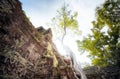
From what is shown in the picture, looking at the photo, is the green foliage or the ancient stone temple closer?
the ancient stone temple

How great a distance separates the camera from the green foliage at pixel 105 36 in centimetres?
2904

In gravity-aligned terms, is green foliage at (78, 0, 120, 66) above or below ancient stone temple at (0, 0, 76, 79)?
above

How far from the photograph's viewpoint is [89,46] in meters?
31.8

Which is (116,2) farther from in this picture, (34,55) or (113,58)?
(34,55)

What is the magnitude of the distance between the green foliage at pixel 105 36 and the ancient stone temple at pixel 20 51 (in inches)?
689

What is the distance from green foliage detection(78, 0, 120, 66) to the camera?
29.0m

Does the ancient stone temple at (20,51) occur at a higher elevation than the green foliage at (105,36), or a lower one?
lower

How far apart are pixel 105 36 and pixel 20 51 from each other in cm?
2205

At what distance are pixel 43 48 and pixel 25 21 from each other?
2.36 metres

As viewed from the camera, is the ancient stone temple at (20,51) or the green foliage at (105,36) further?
the green foliage at (105,36)

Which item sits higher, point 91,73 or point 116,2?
point 116,2

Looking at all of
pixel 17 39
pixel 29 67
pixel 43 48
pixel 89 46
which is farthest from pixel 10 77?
pixel 89 46

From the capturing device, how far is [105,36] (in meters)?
30.0

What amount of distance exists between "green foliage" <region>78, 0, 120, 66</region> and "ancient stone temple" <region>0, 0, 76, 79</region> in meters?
17.5
